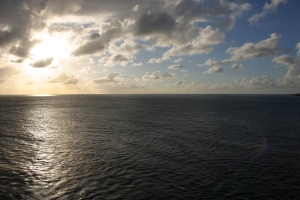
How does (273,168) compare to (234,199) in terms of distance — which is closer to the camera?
(234,199)

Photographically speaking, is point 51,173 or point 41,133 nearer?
point 51,173

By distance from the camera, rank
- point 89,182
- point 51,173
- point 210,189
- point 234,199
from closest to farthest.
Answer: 1. point 234,199
2. point 210,189
3. point 89,182
4. point 51,173

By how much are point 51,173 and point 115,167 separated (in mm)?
9000

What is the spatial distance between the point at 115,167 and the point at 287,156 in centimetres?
3034

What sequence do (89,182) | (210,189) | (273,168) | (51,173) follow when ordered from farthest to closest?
1. (273,168)
2. (51,173)
3. (89,182)
4. (210,189)

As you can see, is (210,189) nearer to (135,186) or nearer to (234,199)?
(234,199)

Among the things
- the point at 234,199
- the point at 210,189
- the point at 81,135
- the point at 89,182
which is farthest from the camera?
the point at 81,135

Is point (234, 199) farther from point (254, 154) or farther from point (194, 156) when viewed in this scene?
point (254, 154)

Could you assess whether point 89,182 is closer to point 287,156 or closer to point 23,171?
point 23,171

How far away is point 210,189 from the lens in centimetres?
2492

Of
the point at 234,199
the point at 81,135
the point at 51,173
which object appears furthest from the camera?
the point at 81,135

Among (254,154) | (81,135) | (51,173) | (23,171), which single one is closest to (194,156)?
(254,154)

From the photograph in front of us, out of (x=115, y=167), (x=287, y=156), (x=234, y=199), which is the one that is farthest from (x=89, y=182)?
(x=287, y=156)

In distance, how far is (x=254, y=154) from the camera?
1513 inches
